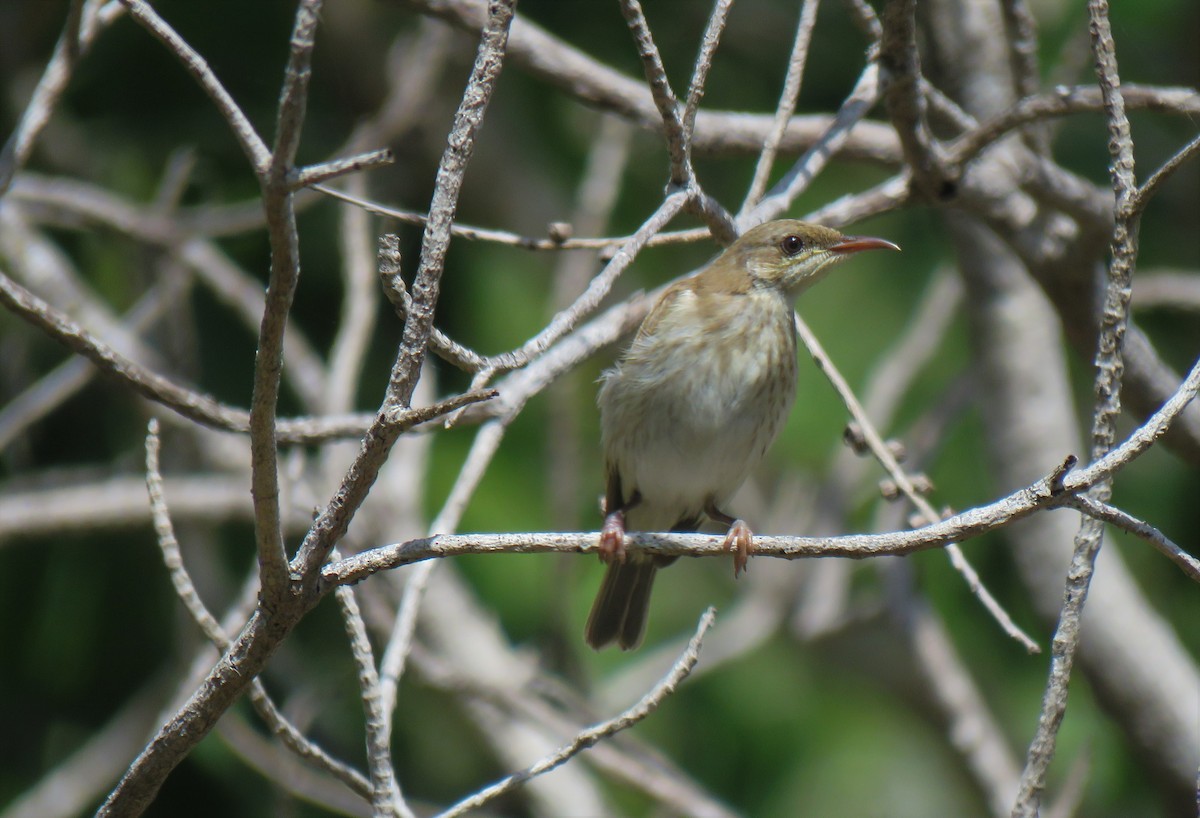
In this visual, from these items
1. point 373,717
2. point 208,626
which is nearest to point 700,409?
point 373,717

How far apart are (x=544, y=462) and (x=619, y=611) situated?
178 cm

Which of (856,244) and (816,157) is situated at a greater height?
(856,244)

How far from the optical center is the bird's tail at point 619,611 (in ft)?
14.6

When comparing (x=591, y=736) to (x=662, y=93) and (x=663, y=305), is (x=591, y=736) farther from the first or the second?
(x=663, y=305)

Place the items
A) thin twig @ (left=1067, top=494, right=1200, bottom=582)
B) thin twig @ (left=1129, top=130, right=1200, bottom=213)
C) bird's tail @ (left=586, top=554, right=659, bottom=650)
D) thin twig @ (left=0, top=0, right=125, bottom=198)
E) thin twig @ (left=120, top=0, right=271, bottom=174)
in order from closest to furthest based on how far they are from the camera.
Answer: thin twig @ (left=120, top=0, right=271, bottom=174)
thin twig @ (left=1067, top=494, right=1200, bottom=582)
thin twig @ (left=1129, top=130, right=1200, bottom=213)
thin twig @ (left=0, top=0, right=125, bottom=198)
bird's tail @ (left=586, top=554, right=659, bottom=650)

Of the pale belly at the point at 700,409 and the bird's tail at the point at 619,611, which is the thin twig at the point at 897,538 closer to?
the pale belly at the point at 700,409

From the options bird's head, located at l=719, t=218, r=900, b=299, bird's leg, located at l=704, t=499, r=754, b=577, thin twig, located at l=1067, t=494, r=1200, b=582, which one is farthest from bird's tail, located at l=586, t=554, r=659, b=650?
thin twig, located at l=1067, t=494, r=1200, b=582

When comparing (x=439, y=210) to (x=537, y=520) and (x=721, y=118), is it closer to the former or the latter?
(x=721, y=118)

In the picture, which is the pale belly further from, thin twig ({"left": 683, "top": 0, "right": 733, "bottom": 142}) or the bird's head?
thin twig ({"left": 683, "top": 0, "right": 733, "bottom": 142})

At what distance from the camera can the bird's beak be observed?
4059mm

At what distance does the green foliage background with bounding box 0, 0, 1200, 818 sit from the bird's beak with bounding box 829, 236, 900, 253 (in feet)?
5.20

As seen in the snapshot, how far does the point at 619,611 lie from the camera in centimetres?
447

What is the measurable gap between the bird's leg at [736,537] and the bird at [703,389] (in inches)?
0.4

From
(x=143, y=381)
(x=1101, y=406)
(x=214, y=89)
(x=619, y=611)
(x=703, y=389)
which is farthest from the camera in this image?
(x=619, y=611)
